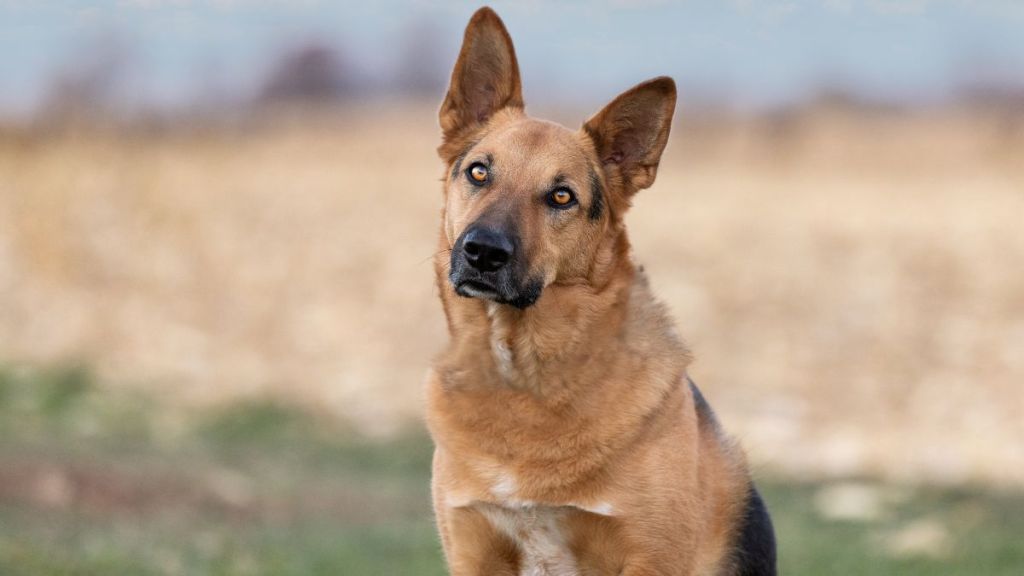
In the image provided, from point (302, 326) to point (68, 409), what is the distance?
3.80 meters

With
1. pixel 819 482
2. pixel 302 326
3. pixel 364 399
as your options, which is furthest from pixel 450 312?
pixel 302 326

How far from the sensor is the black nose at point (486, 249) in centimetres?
477

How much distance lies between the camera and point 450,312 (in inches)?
210

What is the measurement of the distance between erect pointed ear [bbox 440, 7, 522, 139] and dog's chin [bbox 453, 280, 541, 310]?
35.2 inches

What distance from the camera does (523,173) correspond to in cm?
516

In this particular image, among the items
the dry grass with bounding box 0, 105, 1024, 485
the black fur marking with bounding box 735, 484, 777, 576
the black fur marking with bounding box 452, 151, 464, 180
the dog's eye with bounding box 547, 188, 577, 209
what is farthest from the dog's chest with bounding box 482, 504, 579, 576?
the dry grass with bounding box 0, 105, 1024, 485

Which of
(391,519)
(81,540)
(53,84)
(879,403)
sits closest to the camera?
(81,540)

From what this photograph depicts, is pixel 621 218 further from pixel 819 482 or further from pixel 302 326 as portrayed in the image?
pixel 302 326

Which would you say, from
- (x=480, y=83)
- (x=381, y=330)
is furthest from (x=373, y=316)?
(x=480, y=83)

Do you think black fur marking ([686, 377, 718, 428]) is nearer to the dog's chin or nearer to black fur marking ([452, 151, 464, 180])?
the dog's chin

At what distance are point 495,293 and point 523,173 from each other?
1.80 feet

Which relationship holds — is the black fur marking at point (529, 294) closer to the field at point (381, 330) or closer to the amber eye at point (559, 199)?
the amber eye at point (559, 199)

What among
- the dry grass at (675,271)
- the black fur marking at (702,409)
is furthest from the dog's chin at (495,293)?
the dry grass at (675,271)

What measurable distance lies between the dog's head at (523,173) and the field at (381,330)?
2546 mm
